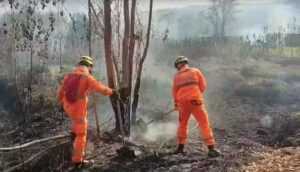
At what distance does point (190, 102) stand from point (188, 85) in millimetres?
292

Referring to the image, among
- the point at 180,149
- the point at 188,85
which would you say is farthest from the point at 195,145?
the point at 188,85

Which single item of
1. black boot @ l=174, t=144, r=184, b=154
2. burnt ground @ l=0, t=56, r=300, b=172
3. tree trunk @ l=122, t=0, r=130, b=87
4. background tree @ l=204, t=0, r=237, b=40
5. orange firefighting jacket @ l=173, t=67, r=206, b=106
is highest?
background tree @ l=204, t=0, r=237, b=40

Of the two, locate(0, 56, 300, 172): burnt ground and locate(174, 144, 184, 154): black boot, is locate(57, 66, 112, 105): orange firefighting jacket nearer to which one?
locate(0, 56, 300, 172): burnt ground

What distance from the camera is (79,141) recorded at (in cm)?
765

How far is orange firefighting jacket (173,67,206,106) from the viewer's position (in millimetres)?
8164

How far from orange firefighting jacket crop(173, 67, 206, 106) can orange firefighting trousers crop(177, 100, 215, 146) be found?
10 cm

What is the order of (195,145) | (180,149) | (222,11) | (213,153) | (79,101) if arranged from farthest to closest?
(222,11) < (195,145) < (180,149) < (213,153) < (79,101)

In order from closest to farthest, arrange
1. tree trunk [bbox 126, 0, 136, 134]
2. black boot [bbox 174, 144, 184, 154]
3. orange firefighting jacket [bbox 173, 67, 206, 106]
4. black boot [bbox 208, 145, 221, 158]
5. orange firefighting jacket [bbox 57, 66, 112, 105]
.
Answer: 1. orange firefighting jacket [bbox 57, 66, 112, 105]
2. black boot [bbox 208, 145, 221, 158]
3. orange firefighting jacket [bbox 173, 67, 206, 106]
4. black boot [bbox 174, 144, 184, 154]
5. tree trunk [bbox 126, 0, 136, 134]

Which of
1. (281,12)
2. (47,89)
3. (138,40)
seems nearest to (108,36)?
(138,40)

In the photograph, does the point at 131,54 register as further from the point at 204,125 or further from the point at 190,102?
the point at 204,125

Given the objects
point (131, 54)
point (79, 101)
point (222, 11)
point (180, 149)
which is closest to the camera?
point (79, 101)

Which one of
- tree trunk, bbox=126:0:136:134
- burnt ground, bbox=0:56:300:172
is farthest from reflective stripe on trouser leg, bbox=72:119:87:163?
tree trunk, bbox=126:0:136:134

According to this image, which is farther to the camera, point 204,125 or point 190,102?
point 190,102

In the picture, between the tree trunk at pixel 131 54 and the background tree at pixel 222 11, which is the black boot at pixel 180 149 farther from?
the background tree at pixel 222 11
